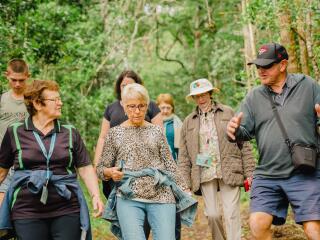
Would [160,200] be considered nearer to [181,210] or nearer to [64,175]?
[181,210]

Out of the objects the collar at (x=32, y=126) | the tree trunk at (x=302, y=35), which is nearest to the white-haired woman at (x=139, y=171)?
the collar at (x=32, y=126)

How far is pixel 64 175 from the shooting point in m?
5.05

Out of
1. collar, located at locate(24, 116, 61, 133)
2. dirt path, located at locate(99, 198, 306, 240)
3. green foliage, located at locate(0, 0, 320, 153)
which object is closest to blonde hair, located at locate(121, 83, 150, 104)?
collar, located at locate(24, 116, 61, 133)

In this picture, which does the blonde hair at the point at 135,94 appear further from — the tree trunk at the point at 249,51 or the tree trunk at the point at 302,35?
the tree trunk at the point at 249,51

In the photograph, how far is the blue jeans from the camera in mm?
5480

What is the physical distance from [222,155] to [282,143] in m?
2.00

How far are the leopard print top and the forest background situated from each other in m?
3.31

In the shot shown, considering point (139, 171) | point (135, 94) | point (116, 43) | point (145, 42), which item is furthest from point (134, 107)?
point (145, 42)

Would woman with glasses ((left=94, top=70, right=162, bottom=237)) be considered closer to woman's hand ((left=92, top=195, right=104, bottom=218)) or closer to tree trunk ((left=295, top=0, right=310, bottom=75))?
woman's hand ((left=92, top=195, right=104, bottom=218))

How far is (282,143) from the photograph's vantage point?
537 cm

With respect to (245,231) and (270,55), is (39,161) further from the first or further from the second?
(245,231)

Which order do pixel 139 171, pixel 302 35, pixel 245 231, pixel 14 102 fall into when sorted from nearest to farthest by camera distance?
pixel 139 171 < pixel 14 102 < pixel 302 35 < pixel 245 231

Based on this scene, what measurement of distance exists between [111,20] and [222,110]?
42.0 feet

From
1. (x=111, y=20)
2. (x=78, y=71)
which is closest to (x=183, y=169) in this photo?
(x=78, y=71)
